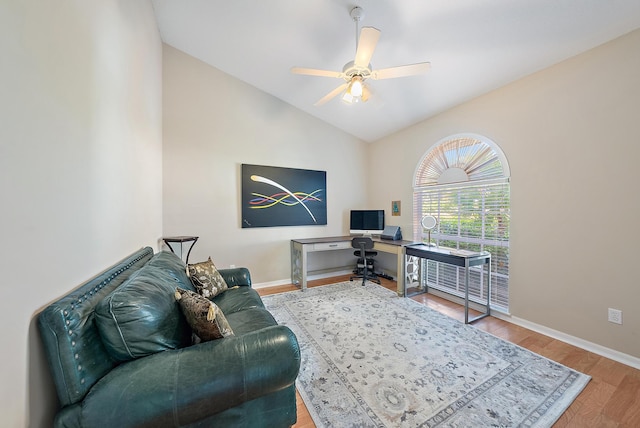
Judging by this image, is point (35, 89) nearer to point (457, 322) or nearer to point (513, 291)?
point (457, 322)

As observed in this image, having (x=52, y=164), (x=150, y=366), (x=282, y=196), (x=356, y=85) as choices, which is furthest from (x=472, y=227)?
(x=52, y=164)

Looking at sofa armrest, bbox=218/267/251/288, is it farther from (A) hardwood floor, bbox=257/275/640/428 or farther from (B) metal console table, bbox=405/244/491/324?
(B) metal console table, bbox=405/244/491/324

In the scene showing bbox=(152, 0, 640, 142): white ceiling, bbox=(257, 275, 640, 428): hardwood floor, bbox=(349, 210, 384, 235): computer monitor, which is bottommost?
bbox=(257, 275, 640, 428): hardwood floor

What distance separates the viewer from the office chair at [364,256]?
386cm

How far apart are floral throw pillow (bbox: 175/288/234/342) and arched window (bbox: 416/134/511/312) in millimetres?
3100

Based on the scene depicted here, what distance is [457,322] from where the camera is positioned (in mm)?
2689

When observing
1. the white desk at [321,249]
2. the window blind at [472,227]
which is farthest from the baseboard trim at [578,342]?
the white desk at [321,249]

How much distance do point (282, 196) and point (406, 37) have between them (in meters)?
2.65

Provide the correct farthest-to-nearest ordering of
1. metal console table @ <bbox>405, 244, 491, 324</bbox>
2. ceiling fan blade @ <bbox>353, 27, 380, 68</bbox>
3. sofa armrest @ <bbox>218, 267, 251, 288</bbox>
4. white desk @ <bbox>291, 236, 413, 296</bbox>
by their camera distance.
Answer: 1. white desk @ <bbox>291, 236, 413, 296</bbox>
2. metal console table @ <bbox>405, 244, 491, 324</bbox>
3. sofa armrest @ <bbox>218, 267, 251, 288</bbox>
4. ceiling fan blade @ <bbox>353, 27, 380, 68</bbox>

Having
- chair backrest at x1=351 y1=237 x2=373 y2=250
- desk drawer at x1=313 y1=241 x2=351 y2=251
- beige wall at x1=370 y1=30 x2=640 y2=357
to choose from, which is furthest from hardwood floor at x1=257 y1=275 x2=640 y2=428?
desk drawer at x1=313 y1=241 x2=351 y2=251

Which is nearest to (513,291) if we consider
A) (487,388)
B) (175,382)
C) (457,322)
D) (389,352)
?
(457,322)

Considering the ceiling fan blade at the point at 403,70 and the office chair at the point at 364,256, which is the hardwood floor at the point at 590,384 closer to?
the office chair at the point at 364,256

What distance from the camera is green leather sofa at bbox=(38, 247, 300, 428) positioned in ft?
2.80

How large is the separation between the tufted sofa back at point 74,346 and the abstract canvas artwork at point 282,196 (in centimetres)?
277
